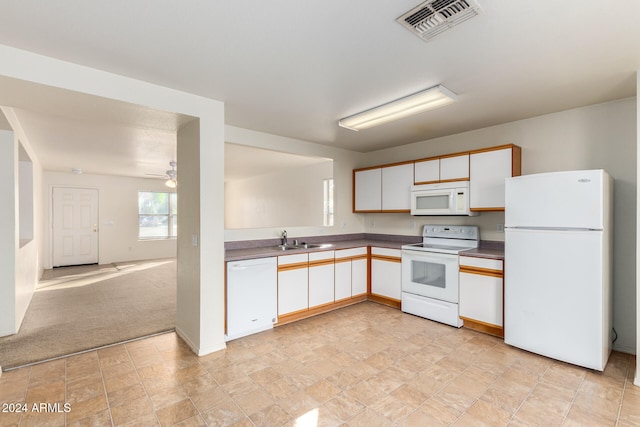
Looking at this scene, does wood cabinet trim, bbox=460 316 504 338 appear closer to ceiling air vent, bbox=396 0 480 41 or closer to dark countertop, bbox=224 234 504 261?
dark countertop, bbox=224 234 504 261

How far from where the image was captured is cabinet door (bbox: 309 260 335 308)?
12.7 ft

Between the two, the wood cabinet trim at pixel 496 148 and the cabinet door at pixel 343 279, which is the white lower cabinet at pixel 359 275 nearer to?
the cabinet door at pixel 343 279

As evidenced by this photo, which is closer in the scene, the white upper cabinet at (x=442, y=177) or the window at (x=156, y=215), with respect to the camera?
the white upper cabinet at (x=442, y=177)

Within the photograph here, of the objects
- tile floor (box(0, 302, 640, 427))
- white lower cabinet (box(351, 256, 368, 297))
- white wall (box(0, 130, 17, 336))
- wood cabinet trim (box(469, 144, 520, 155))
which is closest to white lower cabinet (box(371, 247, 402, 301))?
white lower cabinet (box(351, 256, 368, 297))

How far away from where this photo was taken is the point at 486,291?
328 cm

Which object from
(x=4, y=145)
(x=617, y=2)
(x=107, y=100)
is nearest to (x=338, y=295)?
(x=107, y=100)

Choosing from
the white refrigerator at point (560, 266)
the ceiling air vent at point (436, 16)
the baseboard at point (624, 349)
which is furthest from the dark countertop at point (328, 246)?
the ceiling air vent at point (436, 16)

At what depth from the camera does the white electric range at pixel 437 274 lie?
356 centimetres

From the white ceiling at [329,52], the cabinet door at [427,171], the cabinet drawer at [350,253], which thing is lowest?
the cabinet drawer at [350,253]

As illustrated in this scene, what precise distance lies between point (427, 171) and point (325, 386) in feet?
9.68

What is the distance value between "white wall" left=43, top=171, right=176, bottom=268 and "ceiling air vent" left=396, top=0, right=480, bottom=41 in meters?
8.87

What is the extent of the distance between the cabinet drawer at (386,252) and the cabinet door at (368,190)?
0.69 m

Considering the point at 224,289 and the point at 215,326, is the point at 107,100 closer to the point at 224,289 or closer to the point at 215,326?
the point at 224,289

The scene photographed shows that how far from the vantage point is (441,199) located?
13.0 feet
